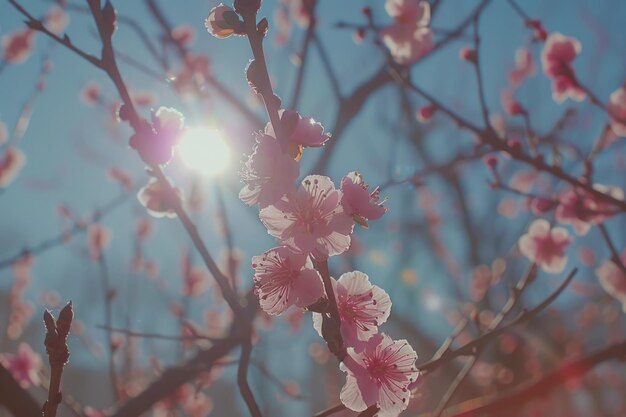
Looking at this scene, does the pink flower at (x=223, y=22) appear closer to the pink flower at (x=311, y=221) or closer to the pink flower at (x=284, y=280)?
the pink flower at (x=311, y=221)

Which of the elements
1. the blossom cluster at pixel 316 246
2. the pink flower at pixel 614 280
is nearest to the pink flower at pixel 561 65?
the pink flower at pixel 614 280

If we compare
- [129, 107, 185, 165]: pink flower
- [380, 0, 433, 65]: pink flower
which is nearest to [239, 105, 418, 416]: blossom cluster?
[129, 107, 185, 165]: pink flower

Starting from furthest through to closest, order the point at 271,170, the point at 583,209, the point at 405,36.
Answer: the point at 405,36, the point at 583,209, the point at 271,170

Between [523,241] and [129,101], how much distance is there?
1.86 meters

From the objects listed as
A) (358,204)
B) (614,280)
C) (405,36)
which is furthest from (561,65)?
(358,204)

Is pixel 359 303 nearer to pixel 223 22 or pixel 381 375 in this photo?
pixel 381 375

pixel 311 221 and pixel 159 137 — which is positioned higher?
pixel 159 137

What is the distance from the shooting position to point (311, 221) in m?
1.00

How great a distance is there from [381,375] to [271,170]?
44cm

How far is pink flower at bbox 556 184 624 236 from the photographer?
1.97 metres

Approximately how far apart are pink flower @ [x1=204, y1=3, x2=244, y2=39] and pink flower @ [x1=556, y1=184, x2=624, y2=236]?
1.43 metres

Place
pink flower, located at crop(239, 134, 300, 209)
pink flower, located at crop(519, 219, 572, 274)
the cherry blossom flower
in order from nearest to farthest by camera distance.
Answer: pink flower, located at crop(239, 134, 300, 209), the cherry blossom flower, pink flower, located at crop(519, 219, 572, 274)

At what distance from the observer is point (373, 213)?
0.99 m

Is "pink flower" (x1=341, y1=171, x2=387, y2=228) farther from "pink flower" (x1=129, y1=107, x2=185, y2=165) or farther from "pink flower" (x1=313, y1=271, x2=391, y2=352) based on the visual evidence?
"pink flower" (x1=129, y1=107, x2=185, y2=165)
